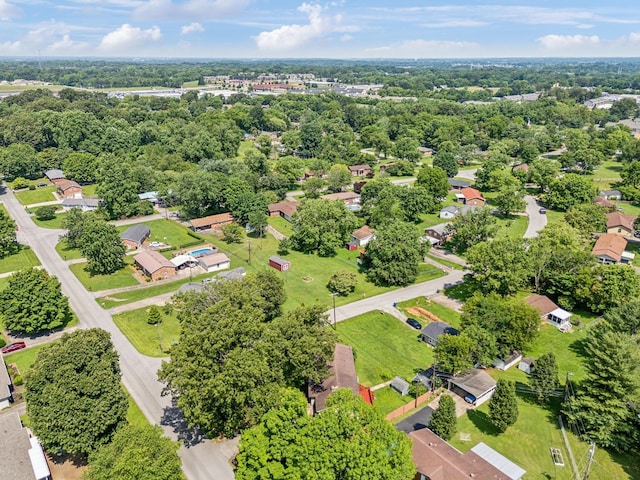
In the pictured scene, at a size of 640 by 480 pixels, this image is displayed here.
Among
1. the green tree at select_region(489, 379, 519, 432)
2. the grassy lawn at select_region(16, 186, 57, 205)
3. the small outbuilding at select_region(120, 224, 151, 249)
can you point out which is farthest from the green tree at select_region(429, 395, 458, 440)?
the grassy lawn at select_region(16, 186, 57, 205)

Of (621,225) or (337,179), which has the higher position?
(337,179)

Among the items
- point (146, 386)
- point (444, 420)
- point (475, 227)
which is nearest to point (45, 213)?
point (146, 386)

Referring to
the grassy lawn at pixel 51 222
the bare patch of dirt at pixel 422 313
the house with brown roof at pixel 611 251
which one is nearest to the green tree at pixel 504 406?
the bare patch of dirt at pixel 422 313

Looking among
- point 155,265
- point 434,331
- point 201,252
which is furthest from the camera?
point 201,252

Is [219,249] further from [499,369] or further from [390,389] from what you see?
[499,369]

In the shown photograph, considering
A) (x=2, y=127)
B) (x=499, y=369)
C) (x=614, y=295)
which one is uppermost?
(x=2, y=127)

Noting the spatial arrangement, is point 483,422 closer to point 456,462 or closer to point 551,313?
point 456,462

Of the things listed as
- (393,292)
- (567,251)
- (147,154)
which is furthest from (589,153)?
(147,154)

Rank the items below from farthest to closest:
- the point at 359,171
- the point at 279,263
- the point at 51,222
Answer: the point at 359,171 < the point at 51,222 < the point at 279,263
